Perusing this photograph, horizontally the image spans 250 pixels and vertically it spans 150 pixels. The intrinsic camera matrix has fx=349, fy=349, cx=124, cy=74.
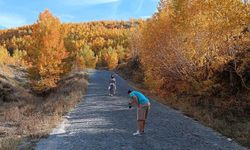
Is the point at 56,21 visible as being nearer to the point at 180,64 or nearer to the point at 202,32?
→ the point at 180,64

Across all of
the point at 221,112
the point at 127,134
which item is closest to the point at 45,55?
the point at 221,112

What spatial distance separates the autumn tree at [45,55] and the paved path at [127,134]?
1692 cm

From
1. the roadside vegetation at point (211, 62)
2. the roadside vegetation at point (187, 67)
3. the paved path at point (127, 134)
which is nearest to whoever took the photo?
the paved path at point (127, 134)

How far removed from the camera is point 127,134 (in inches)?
595

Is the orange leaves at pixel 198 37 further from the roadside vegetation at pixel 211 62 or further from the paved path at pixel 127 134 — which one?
the paved path at pixel 127 134

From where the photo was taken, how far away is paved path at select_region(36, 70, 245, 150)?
42.9 ft

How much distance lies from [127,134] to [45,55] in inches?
969

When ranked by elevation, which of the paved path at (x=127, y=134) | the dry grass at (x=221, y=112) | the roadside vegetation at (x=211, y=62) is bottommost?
the paved path at (x=127, y=134)

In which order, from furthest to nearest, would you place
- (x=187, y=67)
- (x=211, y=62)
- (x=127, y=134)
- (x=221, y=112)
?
(x=187, y=67)
(x=211, y=62)
(x=221, y=112)
(x=127, y=134)

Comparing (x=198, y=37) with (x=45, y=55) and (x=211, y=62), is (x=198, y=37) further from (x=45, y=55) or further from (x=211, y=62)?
(x=45, y=55)

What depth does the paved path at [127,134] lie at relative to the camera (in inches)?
515

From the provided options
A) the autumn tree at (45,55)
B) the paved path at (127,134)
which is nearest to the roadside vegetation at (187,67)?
the autumn tree at (45,55)

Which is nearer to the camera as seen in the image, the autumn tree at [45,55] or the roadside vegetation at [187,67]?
the roadside vegetation at [187,67]

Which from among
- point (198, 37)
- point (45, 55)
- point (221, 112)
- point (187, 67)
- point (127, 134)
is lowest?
point (127, 134)
